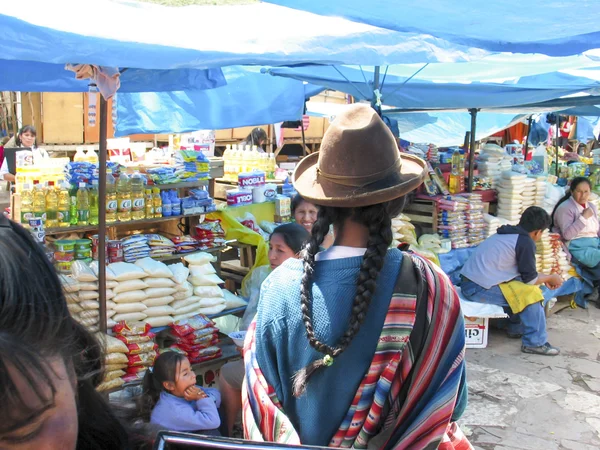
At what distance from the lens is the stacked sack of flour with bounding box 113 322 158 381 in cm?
402

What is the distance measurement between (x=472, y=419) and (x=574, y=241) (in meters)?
3.59

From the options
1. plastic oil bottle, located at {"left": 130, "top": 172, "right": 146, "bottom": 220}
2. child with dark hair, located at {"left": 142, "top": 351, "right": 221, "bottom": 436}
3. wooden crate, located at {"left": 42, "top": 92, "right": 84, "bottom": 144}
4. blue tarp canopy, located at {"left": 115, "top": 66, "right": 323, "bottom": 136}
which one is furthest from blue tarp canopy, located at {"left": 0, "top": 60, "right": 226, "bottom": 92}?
wooden crate, located at {"left": 42, "top": 92, "right": 84, "bottom": 144}

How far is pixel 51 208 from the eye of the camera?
4.25 meters

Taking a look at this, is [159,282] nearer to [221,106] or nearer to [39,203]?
[39,203]

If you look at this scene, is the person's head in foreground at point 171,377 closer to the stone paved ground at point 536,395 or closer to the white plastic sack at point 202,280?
the white plastic sack at point 202,280

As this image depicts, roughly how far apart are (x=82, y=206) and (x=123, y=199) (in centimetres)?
Answer: 29

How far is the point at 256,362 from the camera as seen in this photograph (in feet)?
5.76

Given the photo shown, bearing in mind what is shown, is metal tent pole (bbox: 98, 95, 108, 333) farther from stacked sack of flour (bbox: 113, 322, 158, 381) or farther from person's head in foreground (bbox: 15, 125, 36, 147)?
person's head in foreground (bbox: 15, 125, 36, 147)

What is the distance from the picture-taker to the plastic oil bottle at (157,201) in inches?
187

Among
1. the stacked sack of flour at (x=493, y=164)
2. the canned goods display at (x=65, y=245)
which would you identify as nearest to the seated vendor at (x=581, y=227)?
the stacked sack of flour at (x=493, y=164)

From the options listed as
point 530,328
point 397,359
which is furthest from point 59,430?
point 530,328

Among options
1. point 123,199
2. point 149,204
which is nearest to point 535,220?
point 149,204

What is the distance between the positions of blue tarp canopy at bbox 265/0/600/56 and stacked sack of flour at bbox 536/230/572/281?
394 centimetres

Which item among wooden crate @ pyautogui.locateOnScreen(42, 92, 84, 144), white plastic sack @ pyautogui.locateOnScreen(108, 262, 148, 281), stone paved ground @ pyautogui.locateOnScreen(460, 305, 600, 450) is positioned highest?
wooden crate @ pyautogui.locateOnScreen(42, 92, 84, 144)
